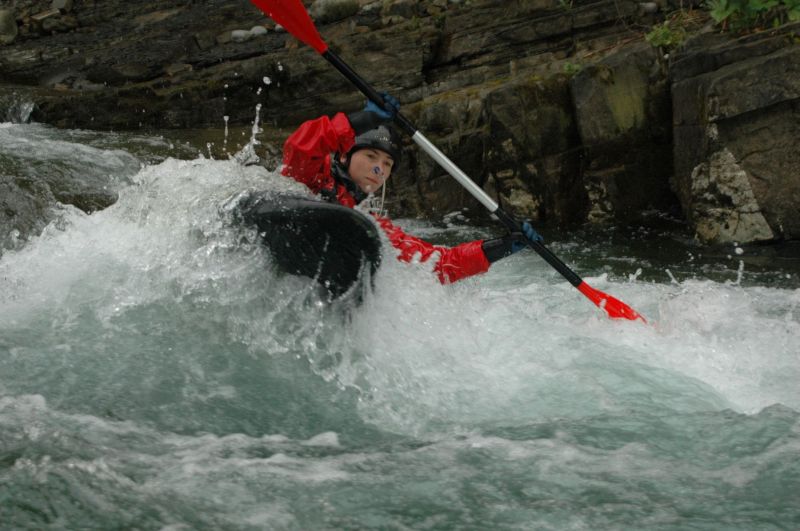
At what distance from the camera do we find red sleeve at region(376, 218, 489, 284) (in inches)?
164

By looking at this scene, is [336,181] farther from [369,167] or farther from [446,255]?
[446,255]

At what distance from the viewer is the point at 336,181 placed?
4297mm

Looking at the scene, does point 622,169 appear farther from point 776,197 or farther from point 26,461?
point 26,461

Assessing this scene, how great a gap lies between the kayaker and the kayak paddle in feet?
1.17

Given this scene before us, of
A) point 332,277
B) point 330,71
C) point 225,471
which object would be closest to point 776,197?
point 332,277

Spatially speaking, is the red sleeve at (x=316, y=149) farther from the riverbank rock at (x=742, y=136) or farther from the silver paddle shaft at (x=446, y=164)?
the riverbank rock at (x=742, y=136)

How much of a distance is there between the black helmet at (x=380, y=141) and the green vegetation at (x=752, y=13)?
394 cm

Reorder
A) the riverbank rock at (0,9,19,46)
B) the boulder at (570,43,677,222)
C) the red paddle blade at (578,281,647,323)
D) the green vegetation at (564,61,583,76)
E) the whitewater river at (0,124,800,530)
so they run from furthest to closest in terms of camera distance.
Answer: the riverbank rock at (0,9,19,46)
the green vegetation at (564,61,583,76)
the boulder at (570,43,677,222)
the red paddle blade at (578,281,647,323)
the whitewater river at (0,124,800,530)

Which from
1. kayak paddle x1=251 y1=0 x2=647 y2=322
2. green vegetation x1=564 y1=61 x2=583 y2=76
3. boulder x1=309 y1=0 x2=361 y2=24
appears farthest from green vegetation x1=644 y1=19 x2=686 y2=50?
boulder x1=309 y1=0 x2=361 y2=24

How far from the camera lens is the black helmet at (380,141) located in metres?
4.18

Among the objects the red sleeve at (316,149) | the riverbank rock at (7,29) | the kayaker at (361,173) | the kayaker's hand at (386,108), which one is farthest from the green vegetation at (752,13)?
the riverbank rock at (7,29)

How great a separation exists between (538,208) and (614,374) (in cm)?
401

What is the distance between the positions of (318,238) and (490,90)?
5.00 m

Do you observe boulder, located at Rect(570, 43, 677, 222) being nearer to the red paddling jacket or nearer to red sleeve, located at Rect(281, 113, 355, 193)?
the red paddling jacket
